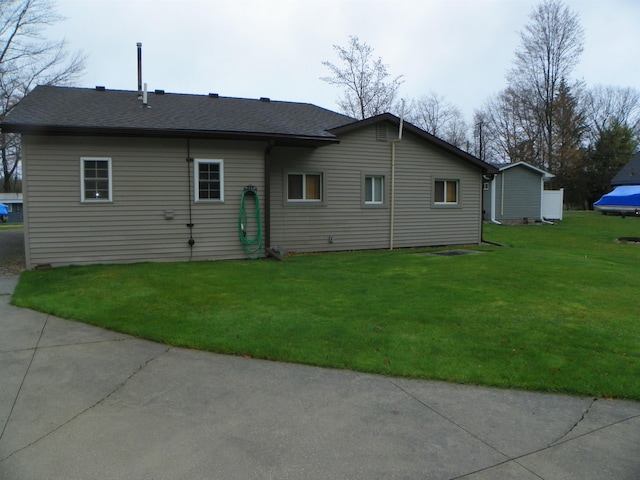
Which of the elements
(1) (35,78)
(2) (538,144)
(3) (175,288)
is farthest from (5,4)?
(2) (538,144)

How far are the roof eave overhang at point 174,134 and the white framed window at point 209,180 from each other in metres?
0.71

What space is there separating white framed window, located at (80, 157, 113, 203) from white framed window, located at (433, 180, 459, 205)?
9.87m

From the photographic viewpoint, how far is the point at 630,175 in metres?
41.6

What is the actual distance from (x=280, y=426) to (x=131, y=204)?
930 cm

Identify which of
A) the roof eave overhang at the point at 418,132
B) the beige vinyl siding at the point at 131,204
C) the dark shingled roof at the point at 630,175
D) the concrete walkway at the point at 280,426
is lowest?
the concrete walkway at the point at 280,426

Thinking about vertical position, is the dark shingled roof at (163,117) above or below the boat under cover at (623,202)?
above

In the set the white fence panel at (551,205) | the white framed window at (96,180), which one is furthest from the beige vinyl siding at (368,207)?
the white fence panel at (551,205)

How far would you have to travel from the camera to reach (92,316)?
6.31m

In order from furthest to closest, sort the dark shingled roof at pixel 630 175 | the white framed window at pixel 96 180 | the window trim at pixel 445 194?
1. the dark shingled roof at pixel 630 175
2. the window trim at pixel 445 194
3. the white framed window at pixel 96 180

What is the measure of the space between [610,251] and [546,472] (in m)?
15.0

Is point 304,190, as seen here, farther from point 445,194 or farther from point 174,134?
point 445,194

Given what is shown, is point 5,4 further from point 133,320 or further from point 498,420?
point 498,420

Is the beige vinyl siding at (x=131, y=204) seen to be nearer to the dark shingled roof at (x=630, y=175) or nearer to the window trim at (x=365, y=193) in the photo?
the window trim at (x=365, y=193)

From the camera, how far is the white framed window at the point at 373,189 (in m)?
14.7
